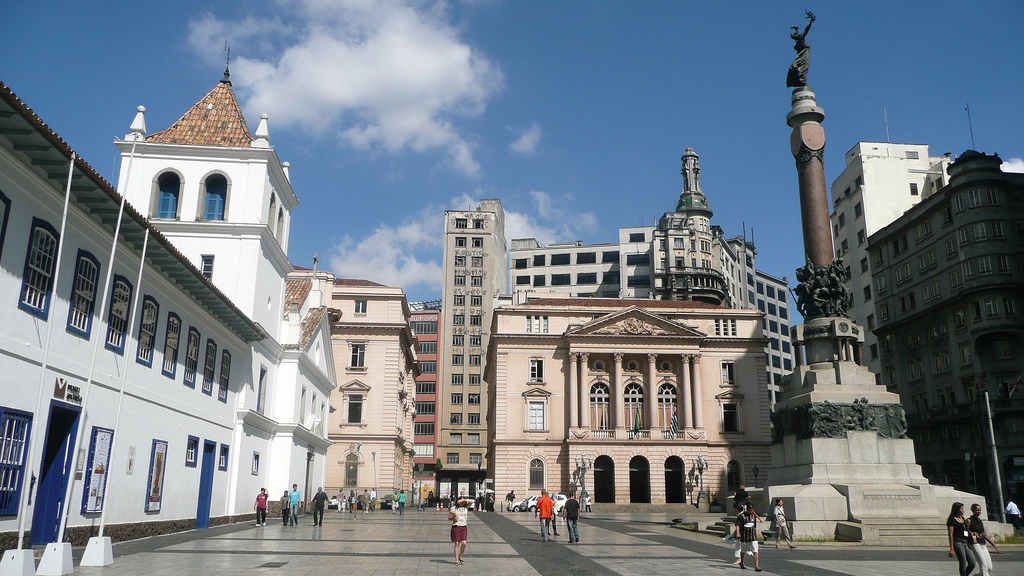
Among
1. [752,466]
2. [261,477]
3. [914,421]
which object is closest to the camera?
[261,477]

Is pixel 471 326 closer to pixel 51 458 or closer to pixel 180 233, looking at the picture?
pixel 180 233

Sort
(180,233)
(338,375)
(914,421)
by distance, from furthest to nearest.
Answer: (338,375) < (914,421) < (180,233)

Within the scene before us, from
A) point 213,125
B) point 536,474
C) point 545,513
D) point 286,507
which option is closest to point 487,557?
point 545,513

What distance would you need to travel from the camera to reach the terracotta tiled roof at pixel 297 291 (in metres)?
39.7

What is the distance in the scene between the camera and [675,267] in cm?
10288

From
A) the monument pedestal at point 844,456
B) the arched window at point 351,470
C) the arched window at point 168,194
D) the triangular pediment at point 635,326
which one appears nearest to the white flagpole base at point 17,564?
the monument pedestal at point 844,456

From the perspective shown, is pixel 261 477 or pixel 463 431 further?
pixel 463 431

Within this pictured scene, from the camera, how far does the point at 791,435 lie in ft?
84.6

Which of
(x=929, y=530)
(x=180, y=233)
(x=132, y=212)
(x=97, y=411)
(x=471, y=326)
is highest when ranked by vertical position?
(x=471, y=326)

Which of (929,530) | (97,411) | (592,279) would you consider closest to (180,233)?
(97,411)

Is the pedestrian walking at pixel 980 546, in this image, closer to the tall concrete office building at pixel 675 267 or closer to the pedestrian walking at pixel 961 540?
the pedestrian walking at pixel 961 540

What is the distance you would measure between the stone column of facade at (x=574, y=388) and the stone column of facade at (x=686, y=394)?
938 centimetres

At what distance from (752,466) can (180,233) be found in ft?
174

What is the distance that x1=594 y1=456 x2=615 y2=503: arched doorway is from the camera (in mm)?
65188
